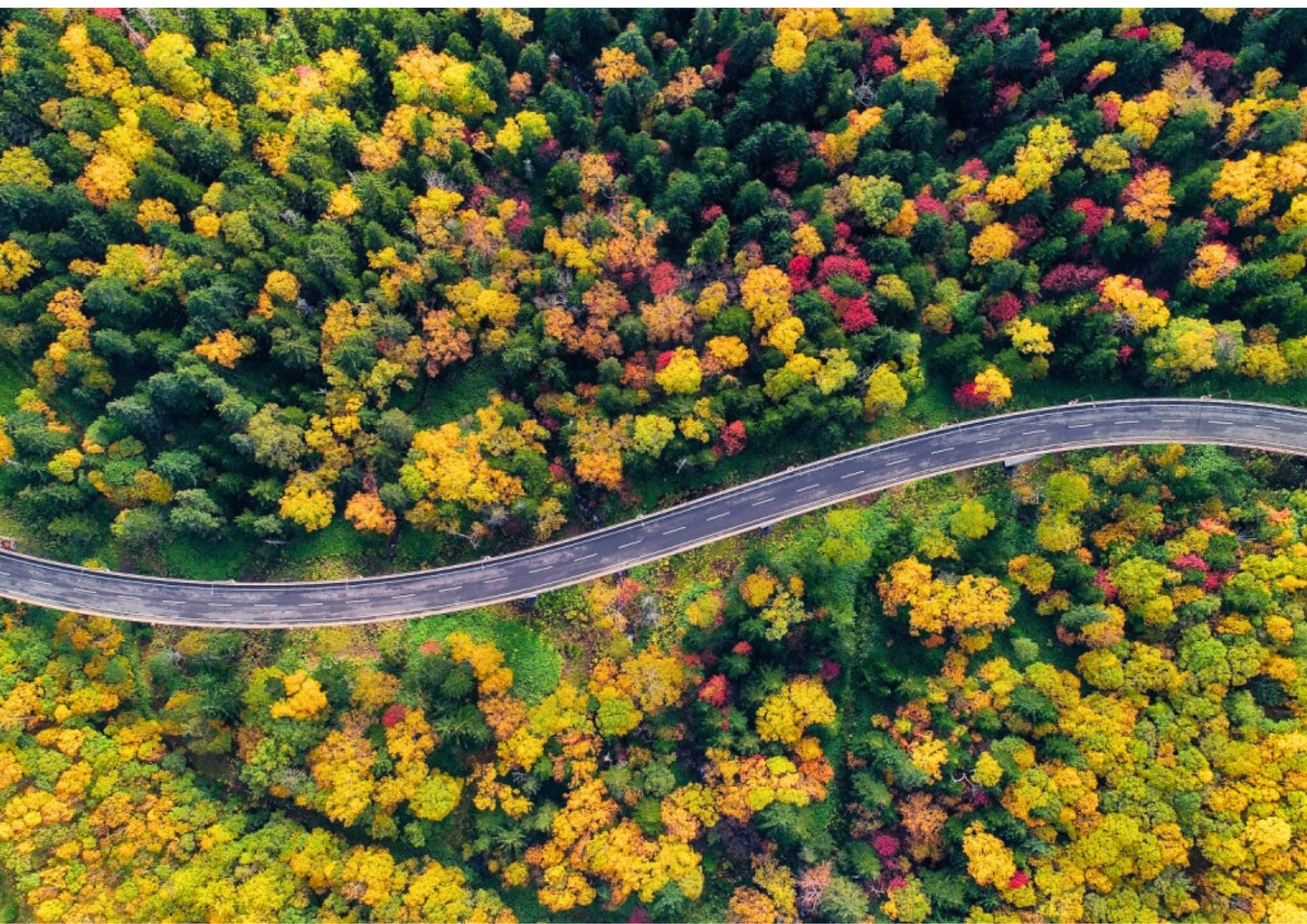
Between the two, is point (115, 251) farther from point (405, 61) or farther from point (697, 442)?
point (697, 442)

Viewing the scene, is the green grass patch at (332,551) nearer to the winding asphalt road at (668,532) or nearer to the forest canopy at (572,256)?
the forest canopy at (572,256)

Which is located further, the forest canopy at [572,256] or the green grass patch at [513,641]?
the green grass patch at [513,641]

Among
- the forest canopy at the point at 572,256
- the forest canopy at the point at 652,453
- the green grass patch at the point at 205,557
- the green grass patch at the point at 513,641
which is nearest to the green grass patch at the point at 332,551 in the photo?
the forest canopy at the point at 652,453

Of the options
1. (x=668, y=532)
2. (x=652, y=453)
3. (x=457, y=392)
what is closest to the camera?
(x=652, y=453)

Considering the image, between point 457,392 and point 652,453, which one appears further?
point 457,392

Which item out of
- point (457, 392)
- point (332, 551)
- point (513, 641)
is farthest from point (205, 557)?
point (513, 641)

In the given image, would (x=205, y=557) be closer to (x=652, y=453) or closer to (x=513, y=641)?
(x=513, y=641)

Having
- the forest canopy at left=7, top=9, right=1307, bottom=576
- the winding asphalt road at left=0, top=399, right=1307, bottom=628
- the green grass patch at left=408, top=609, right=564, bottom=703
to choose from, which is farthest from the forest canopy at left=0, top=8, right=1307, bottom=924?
the winding asphalt road at left=0, top=399, right=1307, bottom=628
